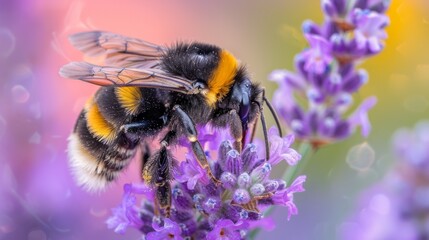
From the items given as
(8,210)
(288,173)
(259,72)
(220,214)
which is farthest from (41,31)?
(220,214)

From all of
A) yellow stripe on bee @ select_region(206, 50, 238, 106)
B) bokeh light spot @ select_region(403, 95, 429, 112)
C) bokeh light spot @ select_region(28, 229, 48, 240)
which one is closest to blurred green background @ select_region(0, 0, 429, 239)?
bokeh light spot @ select_region(403, 95, 429, 112)

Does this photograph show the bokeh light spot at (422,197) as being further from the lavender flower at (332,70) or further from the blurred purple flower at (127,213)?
the blurred purple flower at (127,213)

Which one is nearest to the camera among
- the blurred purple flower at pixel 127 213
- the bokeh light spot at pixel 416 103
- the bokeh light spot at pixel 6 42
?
the blurred purple flower at pixel 127 213

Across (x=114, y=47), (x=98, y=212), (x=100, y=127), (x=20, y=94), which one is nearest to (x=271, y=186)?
(x=100, y=127)

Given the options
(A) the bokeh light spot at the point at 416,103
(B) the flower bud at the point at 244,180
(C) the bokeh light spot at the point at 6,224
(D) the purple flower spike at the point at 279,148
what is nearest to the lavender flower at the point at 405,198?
(D) the purple flower spike at the point at 279,148

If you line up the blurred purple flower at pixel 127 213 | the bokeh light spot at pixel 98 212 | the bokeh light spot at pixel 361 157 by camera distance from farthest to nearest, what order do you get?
the bokeh light spot at pixel 361 157 < the bokeh light spot at pixel 98 212 < the blurred purple flower at pixel 127 213

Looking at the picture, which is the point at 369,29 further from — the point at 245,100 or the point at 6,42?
the point at 6,42

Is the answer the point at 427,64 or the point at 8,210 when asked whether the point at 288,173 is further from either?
the point at 427,64
